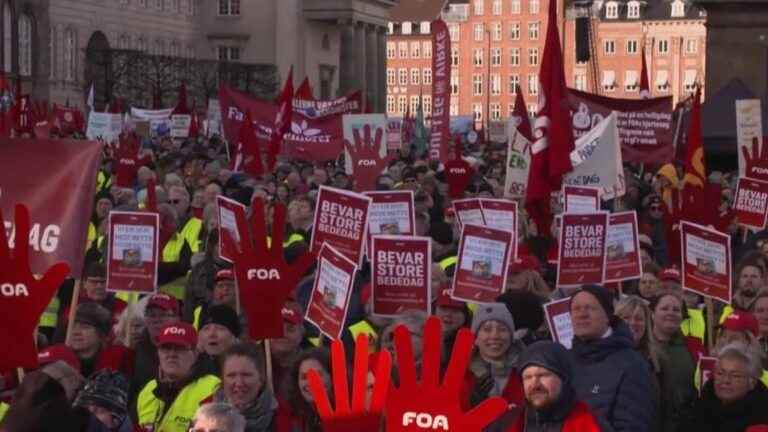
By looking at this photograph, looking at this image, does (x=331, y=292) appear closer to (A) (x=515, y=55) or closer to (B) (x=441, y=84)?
(B) (x=441, y=84)

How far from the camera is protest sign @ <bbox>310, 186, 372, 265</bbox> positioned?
10773 mm

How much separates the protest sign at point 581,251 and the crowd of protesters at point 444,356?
Answer: 18 cm

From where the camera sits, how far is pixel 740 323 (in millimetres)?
8625

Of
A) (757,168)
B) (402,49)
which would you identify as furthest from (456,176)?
(402,49)

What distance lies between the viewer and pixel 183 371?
7918mm

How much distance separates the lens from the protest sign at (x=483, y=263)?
10.6 metres

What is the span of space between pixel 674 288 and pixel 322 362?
150 inches

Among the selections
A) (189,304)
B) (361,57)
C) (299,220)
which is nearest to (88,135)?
(299,220)

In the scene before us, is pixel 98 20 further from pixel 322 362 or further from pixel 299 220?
pixel 322 362

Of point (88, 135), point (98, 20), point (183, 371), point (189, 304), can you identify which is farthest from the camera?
point (98, 20)

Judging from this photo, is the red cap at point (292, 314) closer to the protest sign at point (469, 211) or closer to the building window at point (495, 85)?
the protest sign at point (469, 211)

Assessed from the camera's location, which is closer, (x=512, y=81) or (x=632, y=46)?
(x=632, y=46)

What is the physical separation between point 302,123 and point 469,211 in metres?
11.7

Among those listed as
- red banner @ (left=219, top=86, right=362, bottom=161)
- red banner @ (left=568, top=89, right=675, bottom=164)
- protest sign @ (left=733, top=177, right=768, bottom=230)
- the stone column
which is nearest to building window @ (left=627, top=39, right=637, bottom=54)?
the stone column
